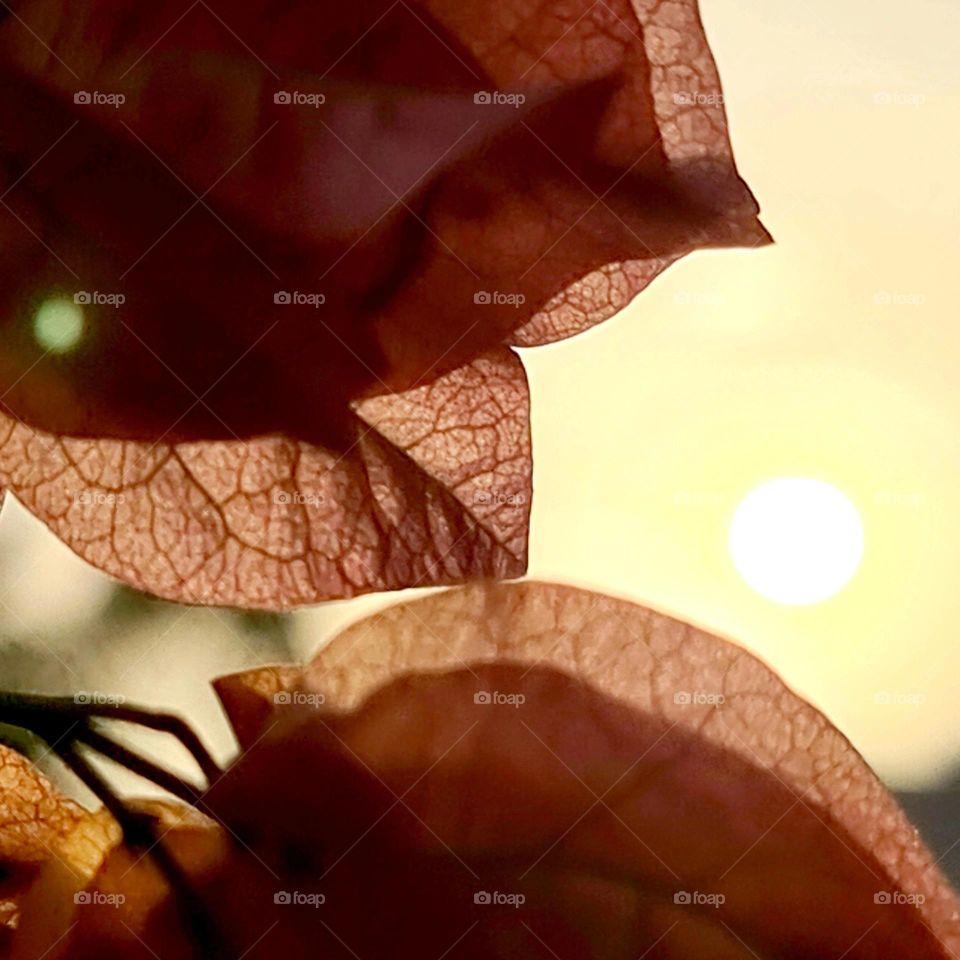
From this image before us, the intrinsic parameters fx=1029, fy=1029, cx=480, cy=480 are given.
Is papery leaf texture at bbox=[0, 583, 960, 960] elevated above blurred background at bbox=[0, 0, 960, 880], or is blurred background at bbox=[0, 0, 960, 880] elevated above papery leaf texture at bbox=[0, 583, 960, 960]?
blurred background at bbox=[0, 0, 960, 880]

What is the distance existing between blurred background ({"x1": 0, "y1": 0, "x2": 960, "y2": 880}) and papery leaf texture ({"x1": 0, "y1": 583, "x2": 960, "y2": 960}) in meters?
0.03

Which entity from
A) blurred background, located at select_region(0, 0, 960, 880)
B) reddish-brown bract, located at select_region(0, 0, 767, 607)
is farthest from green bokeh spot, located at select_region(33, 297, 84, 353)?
blurred background, located at select_region(0, 0, 960, 880)

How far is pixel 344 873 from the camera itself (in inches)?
29.2

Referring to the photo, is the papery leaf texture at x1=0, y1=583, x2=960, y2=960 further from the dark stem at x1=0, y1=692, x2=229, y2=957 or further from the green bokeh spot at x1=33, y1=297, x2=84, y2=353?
the green bokeh spot at x1=33, y1=297, x2=84, y2=353

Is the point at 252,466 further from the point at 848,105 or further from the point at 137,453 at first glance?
the point at 848,105

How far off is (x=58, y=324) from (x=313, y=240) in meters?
0.20

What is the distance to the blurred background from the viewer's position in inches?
30.1

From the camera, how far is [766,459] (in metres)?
0.77

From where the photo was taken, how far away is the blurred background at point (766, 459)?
76 cm

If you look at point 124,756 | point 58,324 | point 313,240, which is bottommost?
point 124,756

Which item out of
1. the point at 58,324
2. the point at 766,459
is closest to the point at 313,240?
the point at 58,324

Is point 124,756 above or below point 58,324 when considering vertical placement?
below

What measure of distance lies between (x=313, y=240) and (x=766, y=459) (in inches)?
14.7

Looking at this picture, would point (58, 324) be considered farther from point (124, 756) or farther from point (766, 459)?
point (766, 459)
